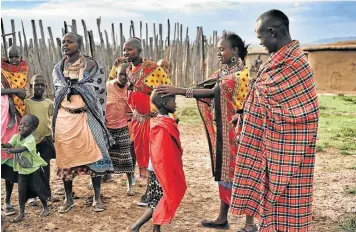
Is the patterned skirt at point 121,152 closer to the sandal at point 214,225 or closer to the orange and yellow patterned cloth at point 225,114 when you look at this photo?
the sandal at point 214,225

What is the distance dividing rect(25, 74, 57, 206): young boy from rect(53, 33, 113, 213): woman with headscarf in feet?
0.57

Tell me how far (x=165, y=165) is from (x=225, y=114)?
698mm

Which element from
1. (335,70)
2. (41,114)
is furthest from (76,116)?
(335,70)

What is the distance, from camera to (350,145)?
757cm

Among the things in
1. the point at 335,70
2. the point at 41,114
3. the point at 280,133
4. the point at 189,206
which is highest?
the point at 280,133

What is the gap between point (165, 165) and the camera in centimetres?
371

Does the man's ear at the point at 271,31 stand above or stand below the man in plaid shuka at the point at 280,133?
above

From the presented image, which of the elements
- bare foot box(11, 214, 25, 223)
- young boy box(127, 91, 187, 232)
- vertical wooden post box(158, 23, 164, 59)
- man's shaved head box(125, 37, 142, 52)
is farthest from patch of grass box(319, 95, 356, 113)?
bare foot box(11, 214, 25, 223)

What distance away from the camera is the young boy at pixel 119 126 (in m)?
5.27

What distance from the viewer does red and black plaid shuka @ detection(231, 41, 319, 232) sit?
3.00 metres

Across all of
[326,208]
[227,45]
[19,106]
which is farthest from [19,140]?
[326,208]

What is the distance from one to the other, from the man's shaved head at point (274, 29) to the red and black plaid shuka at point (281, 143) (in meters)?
0.06

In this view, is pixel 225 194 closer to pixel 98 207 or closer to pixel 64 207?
pixel 98 207

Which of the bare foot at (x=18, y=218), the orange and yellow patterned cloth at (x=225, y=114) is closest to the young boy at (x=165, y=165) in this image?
the orange and yellow patterned cloth at (x=225, y=114)
